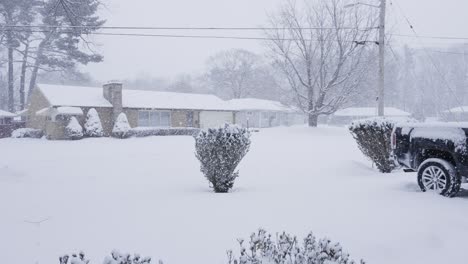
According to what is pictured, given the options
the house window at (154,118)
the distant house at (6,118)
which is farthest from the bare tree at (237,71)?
the distant house at (6,118)

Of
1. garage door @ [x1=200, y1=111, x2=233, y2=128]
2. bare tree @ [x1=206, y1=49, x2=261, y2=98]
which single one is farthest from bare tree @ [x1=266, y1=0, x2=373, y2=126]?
bare tree @ [x1=206, y1=49, x2=261, y2=98]

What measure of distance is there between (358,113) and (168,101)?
3682cm

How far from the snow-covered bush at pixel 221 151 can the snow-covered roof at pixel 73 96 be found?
2599 centimetres

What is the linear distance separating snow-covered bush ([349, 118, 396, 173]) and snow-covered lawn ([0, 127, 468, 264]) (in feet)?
2.56

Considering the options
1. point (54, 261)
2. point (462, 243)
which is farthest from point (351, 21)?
point (54, 261)

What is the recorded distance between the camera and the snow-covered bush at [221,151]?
29.6 ft

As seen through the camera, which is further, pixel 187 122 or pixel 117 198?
pixel 187 122

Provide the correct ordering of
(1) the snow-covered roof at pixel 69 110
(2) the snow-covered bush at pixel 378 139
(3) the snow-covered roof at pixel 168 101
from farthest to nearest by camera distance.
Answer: (3) the snow-covered roof at pixel 168 101 → (1) the snow-covered roof at pixel 69 110 → (2) the snow-covered bush at pixel 378 139

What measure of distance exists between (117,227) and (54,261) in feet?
4.44

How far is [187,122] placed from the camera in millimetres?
38906

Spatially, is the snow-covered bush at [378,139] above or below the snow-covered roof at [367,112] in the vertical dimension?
below

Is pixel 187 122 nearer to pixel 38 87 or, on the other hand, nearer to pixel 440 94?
pixel 38 87

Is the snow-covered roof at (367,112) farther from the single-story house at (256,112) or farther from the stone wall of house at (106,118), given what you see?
the stone wall of house at (106,118)

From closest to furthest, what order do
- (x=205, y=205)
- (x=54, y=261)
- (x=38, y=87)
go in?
(x=54, y=261), (x=205, y=205), (x=38, y=87)
